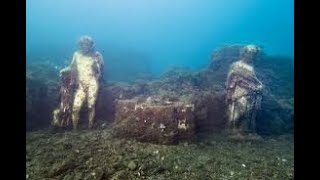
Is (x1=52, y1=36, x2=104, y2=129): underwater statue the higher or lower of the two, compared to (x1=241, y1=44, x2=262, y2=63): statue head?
lower

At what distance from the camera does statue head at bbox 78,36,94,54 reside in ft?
36.3

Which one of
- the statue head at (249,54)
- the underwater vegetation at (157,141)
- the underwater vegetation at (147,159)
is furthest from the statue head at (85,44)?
the statue head at (249,54)

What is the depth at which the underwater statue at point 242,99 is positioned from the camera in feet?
33.7

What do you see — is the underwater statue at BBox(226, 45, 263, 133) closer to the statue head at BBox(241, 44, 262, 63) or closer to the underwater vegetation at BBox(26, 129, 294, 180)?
the statue head at BBox(241, 44, 262, 63)

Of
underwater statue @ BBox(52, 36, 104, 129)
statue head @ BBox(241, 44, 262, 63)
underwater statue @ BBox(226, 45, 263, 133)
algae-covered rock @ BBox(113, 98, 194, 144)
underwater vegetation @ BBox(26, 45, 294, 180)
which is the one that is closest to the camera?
underwater vegetation @ BBox(26, 45, 294, 180)

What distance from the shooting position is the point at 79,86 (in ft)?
34.9

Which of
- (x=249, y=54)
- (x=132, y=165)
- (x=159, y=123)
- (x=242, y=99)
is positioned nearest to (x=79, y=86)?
(x=159, y=123)

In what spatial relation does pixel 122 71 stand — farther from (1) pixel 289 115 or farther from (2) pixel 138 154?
(2) pixel 138 154

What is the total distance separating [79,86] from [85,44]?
1.49 meters

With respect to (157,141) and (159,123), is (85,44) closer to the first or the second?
(159,123)

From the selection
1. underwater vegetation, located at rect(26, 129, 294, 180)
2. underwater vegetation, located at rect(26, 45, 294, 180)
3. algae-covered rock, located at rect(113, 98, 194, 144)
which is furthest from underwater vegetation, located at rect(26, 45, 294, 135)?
underwater vegetation, located at rect(26, 129, 294, 180)

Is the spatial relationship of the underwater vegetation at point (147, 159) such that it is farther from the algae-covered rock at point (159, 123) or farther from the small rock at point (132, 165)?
the algae-covered rock at point (159, 123)

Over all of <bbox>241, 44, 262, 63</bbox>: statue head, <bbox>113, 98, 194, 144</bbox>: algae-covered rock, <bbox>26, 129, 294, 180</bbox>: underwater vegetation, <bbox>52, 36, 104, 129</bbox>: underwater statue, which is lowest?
<bbox>26, 129, 294, 180</bbox>: underwater vegetation
